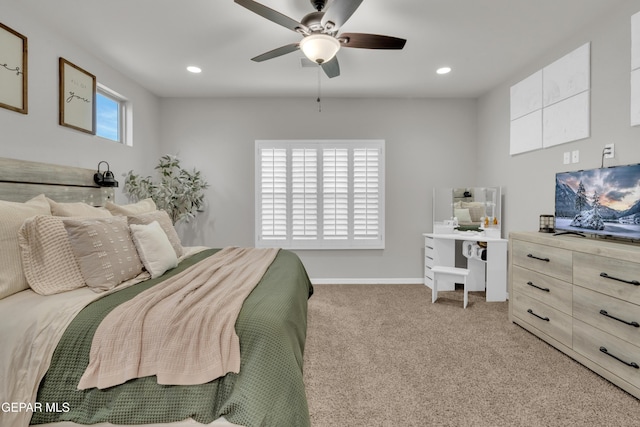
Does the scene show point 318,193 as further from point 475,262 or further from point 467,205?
point 475,262

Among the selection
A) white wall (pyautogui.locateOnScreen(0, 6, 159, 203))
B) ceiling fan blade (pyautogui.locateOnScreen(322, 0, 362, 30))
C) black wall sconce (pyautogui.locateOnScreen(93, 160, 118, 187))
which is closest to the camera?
ceiling fan blade (pyautogui.locateOnScreen(322, 0, 362, 30))

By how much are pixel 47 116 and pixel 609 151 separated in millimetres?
4694

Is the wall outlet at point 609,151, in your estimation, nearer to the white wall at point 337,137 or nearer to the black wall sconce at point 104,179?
the white wall at point 337,137

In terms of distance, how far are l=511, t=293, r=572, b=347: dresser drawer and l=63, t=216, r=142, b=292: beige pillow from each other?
317cm

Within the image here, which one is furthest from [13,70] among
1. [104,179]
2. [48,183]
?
[104,179]

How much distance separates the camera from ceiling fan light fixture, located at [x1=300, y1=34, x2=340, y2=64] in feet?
6.32

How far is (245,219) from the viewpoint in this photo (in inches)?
169

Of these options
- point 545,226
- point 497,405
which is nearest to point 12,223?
point 497,405

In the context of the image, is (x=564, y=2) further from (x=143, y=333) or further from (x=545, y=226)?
(x=143, y=333)

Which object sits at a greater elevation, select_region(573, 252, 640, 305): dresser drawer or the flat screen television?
the flat screen television

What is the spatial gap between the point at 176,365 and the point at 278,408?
0.47 meters

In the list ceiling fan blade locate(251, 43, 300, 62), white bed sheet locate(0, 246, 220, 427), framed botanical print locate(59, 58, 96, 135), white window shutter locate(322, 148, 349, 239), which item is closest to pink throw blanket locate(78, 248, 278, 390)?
white bed sheet locate(0, 246, 220, 427)

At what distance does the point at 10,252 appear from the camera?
5.13ft

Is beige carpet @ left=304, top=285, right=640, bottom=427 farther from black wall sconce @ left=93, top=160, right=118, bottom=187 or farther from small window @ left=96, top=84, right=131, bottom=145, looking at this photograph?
small window @ left=96, top=84, right=131, bottom=145
